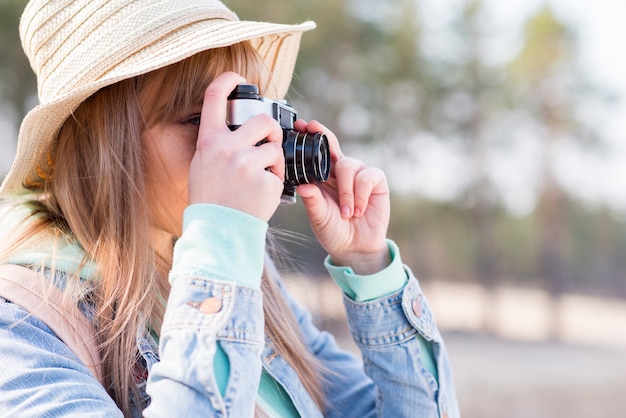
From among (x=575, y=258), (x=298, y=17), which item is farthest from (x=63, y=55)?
(x=575, y=258)

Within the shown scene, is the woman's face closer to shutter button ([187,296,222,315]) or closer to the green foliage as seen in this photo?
shutter button ([187,296,222,315])

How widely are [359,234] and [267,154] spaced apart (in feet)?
1.20

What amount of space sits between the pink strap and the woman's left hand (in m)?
0.45

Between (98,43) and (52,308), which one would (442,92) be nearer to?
(98,43)

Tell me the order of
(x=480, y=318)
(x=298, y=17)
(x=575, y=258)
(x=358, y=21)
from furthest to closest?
(x=575, y=258)
(x=480, y=318)
(x=358, y=21)
(x=298, y=17)

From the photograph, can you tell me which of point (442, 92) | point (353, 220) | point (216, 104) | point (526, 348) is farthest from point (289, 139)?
point (442, 92)

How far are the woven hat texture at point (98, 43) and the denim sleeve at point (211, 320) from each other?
0.97ft

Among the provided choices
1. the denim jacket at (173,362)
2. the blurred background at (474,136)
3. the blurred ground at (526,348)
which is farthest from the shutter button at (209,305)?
the blurred background at (474,136)

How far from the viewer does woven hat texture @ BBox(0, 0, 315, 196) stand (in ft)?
3.25

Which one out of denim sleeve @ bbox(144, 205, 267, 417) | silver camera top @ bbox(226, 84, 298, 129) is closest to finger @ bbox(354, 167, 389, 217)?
silver camera top @ bbox(226, 84, 298, 129)

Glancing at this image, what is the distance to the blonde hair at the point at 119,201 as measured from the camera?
93 cm

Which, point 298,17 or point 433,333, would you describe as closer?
point 433,333

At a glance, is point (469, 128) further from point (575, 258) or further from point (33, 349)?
point (33, 349)

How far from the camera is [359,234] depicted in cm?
120
